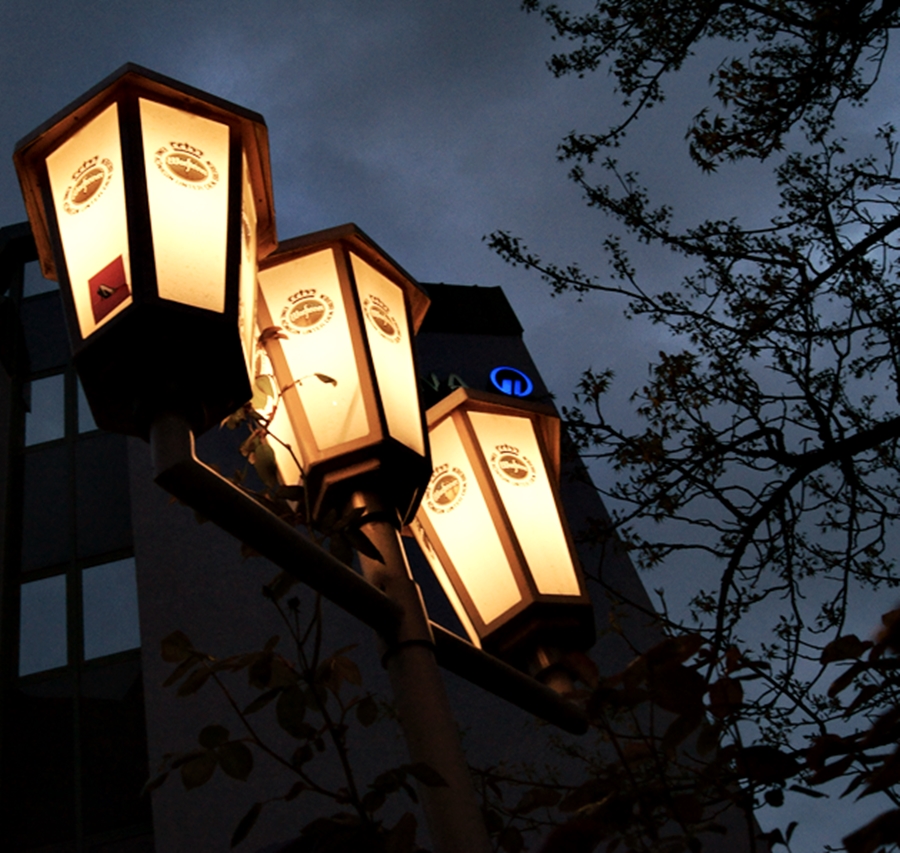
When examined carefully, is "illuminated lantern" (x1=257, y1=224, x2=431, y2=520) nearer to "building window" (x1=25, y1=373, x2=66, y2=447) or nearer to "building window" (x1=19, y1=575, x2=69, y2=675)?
"building window" (x1=19, y1=575, x2=69, y2=675)

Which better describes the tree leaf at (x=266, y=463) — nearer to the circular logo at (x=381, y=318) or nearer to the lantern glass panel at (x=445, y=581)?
the circular logo at (x=381, y=318)

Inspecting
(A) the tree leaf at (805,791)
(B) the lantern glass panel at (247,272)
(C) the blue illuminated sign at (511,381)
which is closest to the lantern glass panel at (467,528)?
(B) the lantern glass panel at (247,272)

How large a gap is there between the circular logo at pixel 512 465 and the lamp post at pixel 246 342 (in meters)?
0.31

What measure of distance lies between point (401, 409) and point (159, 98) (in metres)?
0.85

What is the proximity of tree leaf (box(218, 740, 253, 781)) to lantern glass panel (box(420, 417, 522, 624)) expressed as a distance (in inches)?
38.2

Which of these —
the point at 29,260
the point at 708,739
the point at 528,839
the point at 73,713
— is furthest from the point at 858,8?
the point at 29,260

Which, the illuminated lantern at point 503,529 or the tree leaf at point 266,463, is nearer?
the tree leaf at point 266,463

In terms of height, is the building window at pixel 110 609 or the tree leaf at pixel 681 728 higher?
the building window at pixel 110 609

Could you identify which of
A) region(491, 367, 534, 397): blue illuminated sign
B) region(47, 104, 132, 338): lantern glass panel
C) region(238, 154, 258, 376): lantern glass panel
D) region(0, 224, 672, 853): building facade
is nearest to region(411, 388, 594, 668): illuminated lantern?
region(238, 154, 258, 376): lantern glass panel

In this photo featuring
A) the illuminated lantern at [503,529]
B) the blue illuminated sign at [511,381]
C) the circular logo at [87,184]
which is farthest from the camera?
the blue illuminated sign at [511,381]

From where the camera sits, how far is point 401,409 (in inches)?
92.2

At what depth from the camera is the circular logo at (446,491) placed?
279cm

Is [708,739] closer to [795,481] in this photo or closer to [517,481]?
[517,481]

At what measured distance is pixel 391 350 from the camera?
250 centimetres
